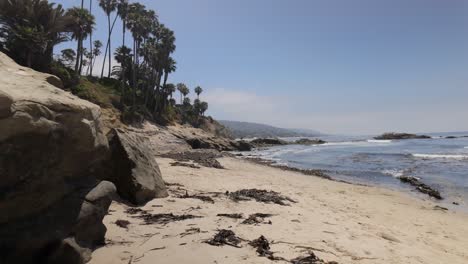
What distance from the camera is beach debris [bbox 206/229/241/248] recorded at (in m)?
5.93

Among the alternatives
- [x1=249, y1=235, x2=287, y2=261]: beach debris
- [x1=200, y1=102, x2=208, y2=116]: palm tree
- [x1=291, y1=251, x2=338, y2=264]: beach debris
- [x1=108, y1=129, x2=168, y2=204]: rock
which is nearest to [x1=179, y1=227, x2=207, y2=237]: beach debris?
[x1=249, y1=235, x2=287, y2=261]: beach debris

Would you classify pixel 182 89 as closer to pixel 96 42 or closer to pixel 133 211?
pixel 96 42

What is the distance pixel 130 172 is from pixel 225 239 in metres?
3.71

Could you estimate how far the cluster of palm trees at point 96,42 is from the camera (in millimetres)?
32669

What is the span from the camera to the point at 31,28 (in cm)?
3303

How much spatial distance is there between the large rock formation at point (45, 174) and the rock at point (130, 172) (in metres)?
2.61

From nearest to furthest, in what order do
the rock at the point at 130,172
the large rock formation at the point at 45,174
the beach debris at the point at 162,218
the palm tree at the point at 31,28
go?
the large rock formation at the point at 45,174 < the beach debris at the point at 162,218 < the rock at the point at 130,172 < the palm tree at the point at 31,28

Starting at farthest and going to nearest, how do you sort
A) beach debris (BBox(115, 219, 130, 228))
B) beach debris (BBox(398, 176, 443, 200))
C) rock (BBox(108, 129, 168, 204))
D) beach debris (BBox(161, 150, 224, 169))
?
beach debris (BBox(161, 150, 224, 169))
beach debris (BBox(398, 176, 443, 200))
rock (BBox(108, 129, 168, 204))
beach debris (BBox(115, 219, 130, 228))

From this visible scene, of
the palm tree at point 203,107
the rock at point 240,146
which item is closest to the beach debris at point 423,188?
the rock at point 240,146

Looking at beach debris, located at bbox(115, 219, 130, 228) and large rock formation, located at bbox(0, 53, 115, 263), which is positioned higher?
large rock formation, located at bbox(0, 53, 115, 263)

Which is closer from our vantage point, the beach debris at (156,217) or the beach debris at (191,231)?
the beach debris at (191,231)

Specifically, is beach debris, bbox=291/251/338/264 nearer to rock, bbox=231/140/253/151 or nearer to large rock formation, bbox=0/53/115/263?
large rock formation, bbox=0/53/115/263

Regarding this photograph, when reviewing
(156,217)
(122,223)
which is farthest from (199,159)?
(122,223)

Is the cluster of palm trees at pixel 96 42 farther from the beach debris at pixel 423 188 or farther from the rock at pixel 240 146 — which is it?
the beach debris at pixel 423 188
